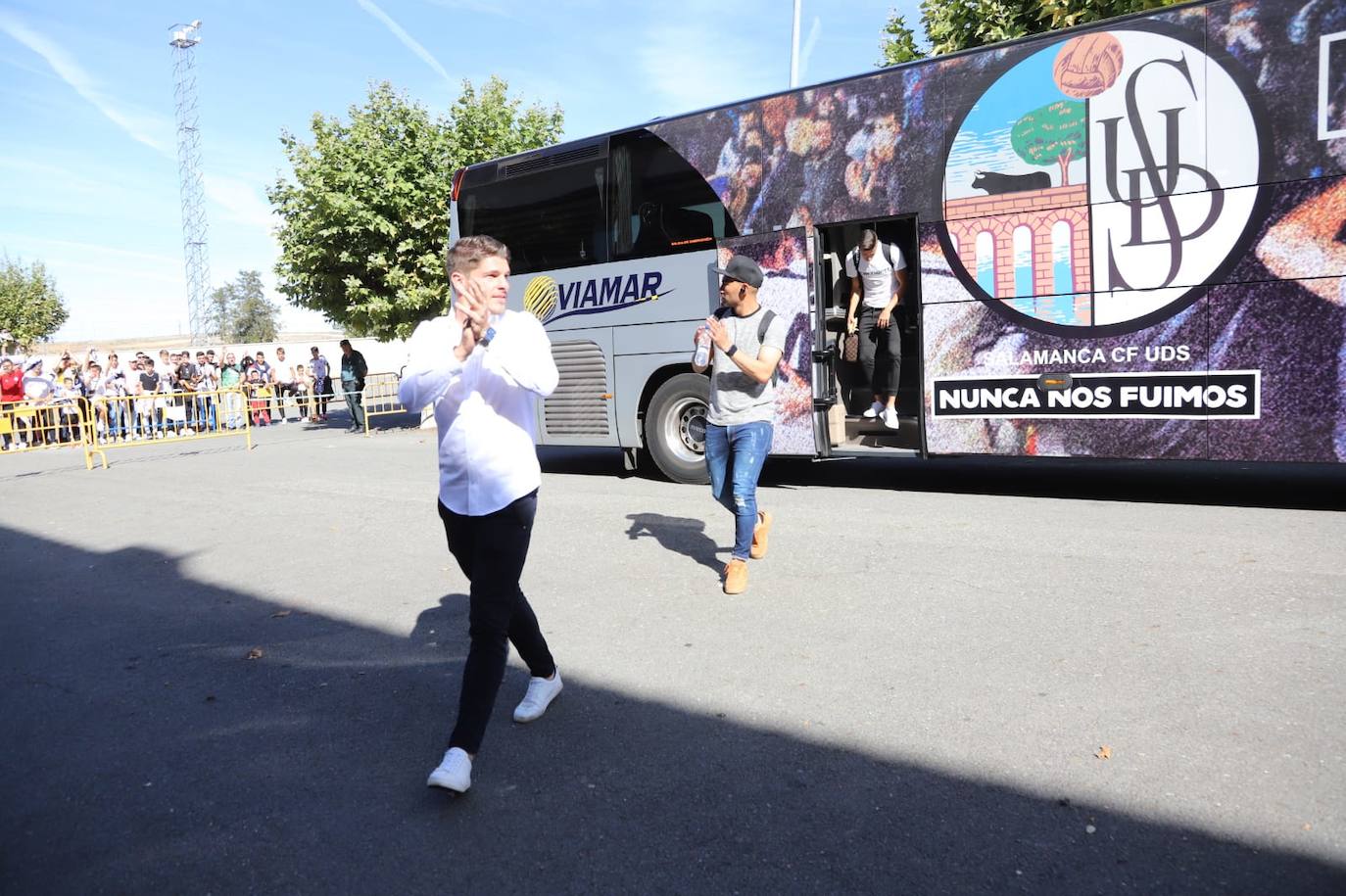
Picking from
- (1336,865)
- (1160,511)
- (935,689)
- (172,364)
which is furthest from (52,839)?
(172,364)

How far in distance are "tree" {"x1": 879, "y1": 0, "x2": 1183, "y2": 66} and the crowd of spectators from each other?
13.7 m

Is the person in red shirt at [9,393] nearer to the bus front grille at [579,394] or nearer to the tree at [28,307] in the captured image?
the bus front grille at [579,394]

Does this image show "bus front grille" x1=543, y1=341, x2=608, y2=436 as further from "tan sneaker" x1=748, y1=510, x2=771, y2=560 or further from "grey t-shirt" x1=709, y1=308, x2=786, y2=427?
"grey t-shirt" x1=709, y1=308, x2=786, y2=427

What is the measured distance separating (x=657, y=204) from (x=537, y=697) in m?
6.85

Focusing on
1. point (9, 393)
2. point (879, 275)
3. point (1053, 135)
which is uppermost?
point (1053, 135)

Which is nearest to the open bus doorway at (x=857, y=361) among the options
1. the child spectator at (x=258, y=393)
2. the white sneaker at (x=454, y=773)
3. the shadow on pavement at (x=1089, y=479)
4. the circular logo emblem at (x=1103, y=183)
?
the shadow on pavement at (x=1089, y=479)

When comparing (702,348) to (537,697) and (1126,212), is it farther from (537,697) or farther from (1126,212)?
(1126,212)

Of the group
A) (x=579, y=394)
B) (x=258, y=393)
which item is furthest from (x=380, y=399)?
(x=579, y=394)

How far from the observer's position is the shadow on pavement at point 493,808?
2.60 metres

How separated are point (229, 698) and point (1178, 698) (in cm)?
397

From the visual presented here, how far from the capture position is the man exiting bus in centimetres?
536

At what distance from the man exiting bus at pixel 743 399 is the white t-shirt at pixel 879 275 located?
12.8 feet

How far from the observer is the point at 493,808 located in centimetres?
306

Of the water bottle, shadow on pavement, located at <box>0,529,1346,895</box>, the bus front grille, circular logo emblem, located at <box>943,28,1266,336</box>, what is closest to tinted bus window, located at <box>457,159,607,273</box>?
the bus front grille
